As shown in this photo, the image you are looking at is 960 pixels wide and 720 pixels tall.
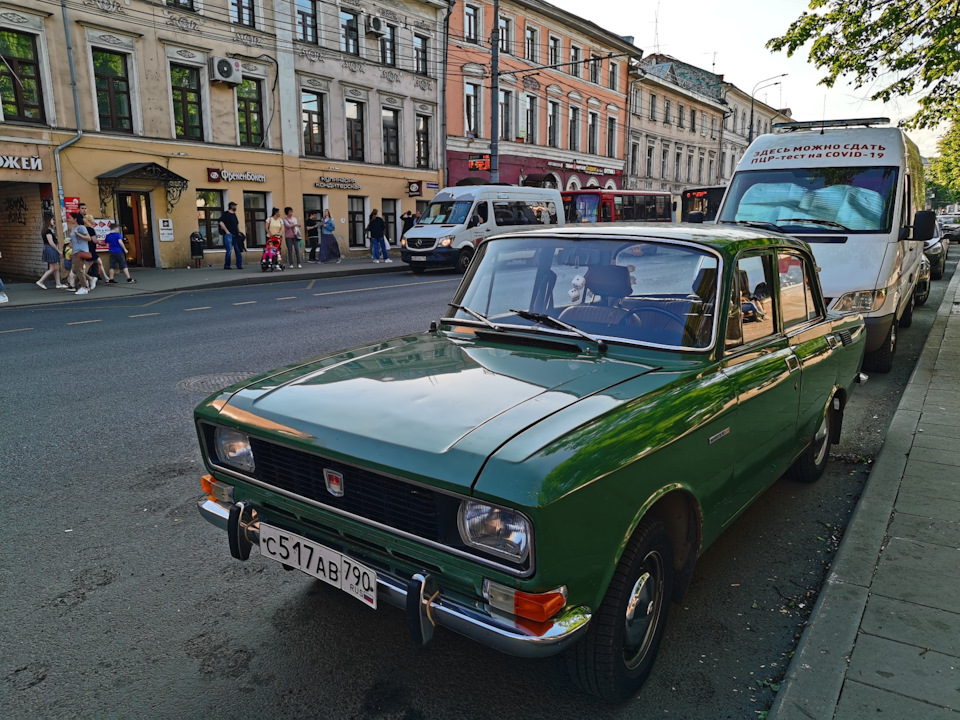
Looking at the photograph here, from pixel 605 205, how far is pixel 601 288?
2852 centimetres

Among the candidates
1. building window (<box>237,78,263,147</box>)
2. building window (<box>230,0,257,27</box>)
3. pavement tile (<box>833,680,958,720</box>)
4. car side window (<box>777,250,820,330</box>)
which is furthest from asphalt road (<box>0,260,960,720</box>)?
building window (<box>230,0,257,27</box>)

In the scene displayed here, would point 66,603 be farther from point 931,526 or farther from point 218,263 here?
point 218,263

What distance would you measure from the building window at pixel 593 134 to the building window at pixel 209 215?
85.9ft

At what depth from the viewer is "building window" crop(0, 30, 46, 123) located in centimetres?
1850

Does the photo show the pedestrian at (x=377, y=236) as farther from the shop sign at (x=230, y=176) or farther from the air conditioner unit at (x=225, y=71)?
the air conditioner unit at (x=225, y=71)

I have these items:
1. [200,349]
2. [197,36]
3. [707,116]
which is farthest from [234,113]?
[707,116]

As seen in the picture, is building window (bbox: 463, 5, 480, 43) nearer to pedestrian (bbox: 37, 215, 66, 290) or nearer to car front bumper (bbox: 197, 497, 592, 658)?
pedestrian (bbox: 37, 215, 66, 290)

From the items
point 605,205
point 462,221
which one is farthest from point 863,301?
point 605,205

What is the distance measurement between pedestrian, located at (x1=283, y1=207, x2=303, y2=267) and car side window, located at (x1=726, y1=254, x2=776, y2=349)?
21.1 m

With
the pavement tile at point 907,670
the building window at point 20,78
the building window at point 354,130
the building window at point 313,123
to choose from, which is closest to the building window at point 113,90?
the building window at point 20,78

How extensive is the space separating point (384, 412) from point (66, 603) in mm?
1922

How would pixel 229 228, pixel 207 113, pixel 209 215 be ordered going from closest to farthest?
pixel 229 228
pixel 207 113
pixel 209 215

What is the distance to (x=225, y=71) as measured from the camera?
75.8 ft

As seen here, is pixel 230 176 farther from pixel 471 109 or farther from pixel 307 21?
pixel 471 109
